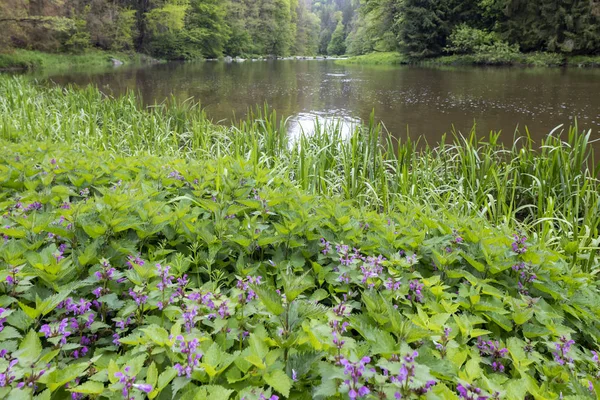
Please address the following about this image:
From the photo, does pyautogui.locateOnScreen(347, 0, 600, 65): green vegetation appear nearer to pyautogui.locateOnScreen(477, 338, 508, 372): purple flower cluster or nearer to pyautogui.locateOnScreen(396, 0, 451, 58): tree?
pyautogui.locateOnScreen(396, 0, 451, 58): tree

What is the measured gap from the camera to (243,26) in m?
46.4

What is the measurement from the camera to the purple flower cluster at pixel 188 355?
2.53ft

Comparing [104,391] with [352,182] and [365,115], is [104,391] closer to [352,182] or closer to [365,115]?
[352,182]

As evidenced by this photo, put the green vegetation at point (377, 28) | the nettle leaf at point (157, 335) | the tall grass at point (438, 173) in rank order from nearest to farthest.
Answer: the nettle leaf at point (157, 335)
the tall grass at point (438, 173)
the green vegetation at point (377, 28)

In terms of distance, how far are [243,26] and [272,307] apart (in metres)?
50.6

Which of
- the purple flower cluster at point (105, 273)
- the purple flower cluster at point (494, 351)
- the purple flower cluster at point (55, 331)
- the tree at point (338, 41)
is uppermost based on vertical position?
the tree at point (338, 41)

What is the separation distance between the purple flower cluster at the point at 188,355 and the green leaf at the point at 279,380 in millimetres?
146

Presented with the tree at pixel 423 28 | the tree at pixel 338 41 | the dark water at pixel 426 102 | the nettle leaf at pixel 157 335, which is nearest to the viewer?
the nettle leaf at pixel 157 335

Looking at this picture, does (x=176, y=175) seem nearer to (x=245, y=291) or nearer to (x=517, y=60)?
(x=245, y=291)

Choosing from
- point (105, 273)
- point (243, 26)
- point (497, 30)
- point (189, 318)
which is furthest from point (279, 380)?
point (243, 26)

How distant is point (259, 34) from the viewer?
50938 mm

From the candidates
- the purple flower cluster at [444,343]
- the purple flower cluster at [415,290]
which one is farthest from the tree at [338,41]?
the purple flower cluster at [444,343]

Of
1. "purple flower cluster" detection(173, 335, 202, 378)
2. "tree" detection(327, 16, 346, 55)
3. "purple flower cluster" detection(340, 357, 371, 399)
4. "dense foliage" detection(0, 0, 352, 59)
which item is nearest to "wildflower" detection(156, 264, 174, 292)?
"purple flower cluster" detection(173, 335, 202, 378)

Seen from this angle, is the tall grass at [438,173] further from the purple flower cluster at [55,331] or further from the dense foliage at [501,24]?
the dense foliage at [501,24]
